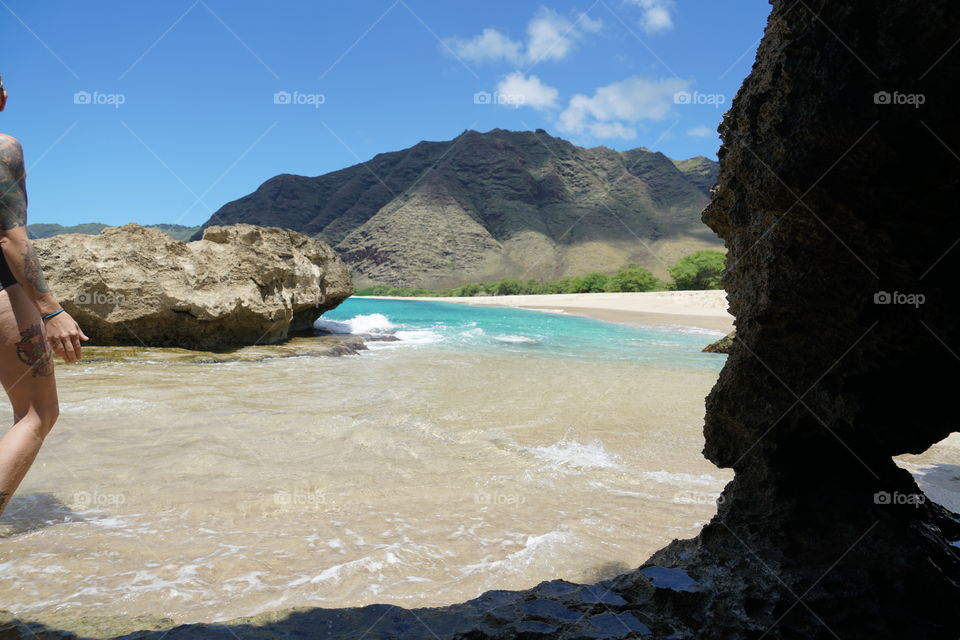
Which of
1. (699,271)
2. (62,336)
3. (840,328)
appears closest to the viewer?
(840,328)

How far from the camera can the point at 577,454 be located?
18.3 feet

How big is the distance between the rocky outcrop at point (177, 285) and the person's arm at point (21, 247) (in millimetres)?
10263

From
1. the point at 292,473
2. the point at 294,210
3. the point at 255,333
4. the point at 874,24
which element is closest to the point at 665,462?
the point at 292,473

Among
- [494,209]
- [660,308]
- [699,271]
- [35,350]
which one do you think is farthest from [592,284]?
[494,209]

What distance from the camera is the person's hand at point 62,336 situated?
2.56 meters

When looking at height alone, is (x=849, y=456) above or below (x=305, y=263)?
below

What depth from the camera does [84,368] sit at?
9.88 metres

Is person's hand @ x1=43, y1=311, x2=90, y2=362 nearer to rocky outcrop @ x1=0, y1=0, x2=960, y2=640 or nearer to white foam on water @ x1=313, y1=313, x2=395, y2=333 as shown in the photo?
rocky outcrop @ x1=0, y1=0, x2=960, y2=640

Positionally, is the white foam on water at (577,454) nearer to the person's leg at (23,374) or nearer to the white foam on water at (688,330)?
the person's leg at (23,374)

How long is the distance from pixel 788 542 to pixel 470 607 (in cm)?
141

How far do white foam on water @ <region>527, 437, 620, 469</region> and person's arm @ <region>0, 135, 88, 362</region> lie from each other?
414 cm

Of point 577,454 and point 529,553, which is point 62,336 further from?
point 577,454

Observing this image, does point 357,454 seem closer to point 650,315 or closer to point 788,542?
point 788,542

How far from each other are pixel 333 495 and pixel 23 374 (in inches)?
94.8
